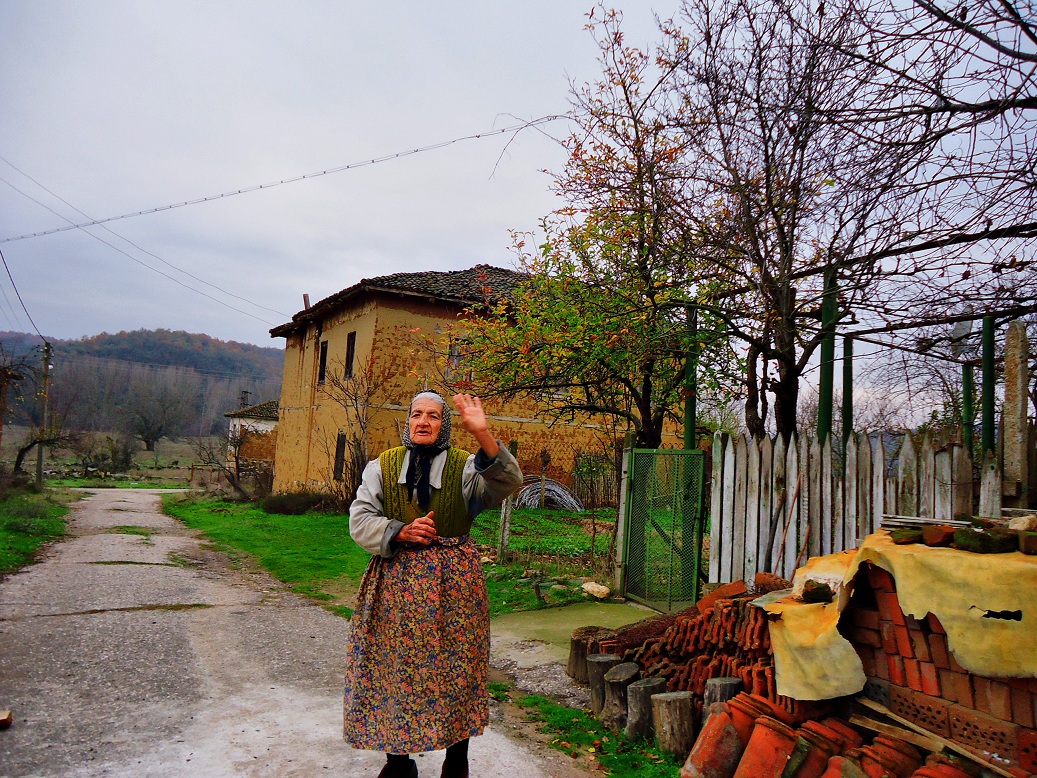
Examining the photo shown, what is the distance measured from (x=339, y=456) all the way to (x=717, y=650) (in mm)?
17296

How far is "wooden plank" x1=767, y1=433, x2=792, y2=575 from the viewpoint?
212 inches

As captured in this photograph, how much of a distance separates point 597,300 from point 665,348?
0.86m

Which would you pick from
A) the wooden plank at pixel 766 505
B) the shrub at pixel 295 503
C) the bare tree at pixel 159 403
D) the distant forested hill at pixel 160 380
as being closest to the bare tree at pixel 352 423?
the shrub at pixel 295 503

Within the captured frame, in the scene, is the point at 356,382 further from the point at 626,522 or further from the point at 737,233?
the point at 737,233

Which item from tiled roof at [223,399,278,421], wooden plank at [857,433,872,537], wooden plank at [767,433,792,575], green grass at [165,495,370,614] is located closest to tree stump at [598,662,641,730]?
wooden plank at [767,433,792,575]

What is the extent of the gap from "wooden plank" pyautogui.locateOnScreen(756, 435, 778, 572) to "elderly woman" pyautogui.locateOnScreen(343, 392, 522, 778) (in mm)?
2836

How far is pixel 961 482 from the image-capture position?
13.8ft

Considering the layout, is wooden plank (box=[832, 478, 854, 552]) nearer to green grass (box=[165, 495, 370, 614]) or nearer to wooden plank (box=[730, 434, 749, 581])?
wooden plank (box=[730, 434, 749, 581])

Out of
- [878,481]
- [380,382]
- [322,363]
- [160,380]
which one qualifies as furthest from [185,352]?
[878,481]

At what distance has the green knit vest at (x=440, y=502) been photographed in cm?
341

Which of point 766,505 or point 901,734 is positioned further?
point 766,505

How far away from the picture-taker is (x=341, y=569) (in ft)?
35.4

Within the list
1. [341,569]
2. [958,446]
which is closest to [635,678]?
[958,446]

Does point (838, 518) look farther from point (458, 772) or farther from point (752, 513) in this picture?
point (458, 772)
